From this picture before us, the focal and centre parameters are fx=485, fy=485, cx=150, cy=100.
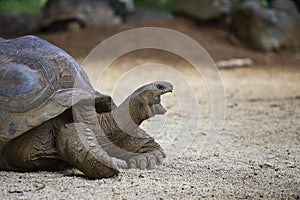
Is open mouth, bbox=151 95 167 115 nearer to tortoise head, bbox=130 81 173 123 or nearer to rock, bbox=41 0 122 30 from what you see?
tortoise head, bbox=130 81 173 123

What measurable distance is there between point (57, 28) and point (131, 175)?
7.68 m

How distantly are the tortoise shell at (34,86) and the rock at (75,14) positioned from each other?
22.8 feet

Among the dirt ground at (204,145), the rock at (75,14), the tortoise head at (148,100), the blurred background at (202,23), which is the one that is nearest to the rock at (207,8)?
the blurred background at (202,23)

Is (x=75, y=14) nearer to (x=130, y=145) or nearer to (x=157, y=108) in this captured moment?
(x=130, y=145)

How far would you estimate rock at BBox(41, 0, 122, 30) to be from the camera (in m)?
9.66

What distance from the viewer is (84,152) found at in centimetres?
249

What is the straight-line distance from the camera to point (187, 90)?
21.3 ft

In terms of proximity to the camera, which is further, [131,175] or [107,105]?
[107,105]

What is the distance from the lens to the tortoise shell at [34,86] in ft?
8.29

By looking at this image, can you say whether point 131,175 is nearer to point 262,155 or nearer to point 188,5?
point 262,155

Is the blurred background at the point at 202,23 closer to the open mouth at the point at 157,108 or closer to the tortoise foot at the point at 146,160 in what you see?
the tortoise foot at the point at 146,160

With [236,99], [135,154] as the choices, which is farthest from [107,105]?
[236,99]

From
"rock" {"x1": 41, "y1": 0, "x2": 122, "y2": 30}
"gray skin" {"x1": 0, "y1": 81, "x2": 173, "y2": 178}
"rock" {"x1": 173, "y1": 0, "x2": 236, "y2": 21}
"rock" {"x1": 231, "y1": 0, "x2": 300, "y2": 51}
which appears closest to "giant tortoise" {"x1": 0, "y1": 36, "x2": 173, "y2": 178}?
"gray skin" {"x1": 0, "y1": 81, "x2": 173, "y2": 178}

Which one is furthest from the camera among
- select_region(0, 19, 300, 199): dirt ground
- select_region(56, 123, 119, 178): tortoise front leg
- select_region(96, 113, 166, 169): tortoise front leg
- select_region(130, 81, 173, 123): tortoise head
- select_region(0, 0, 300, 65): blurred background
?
select_region(0, 0, 300, 65): blurred background
